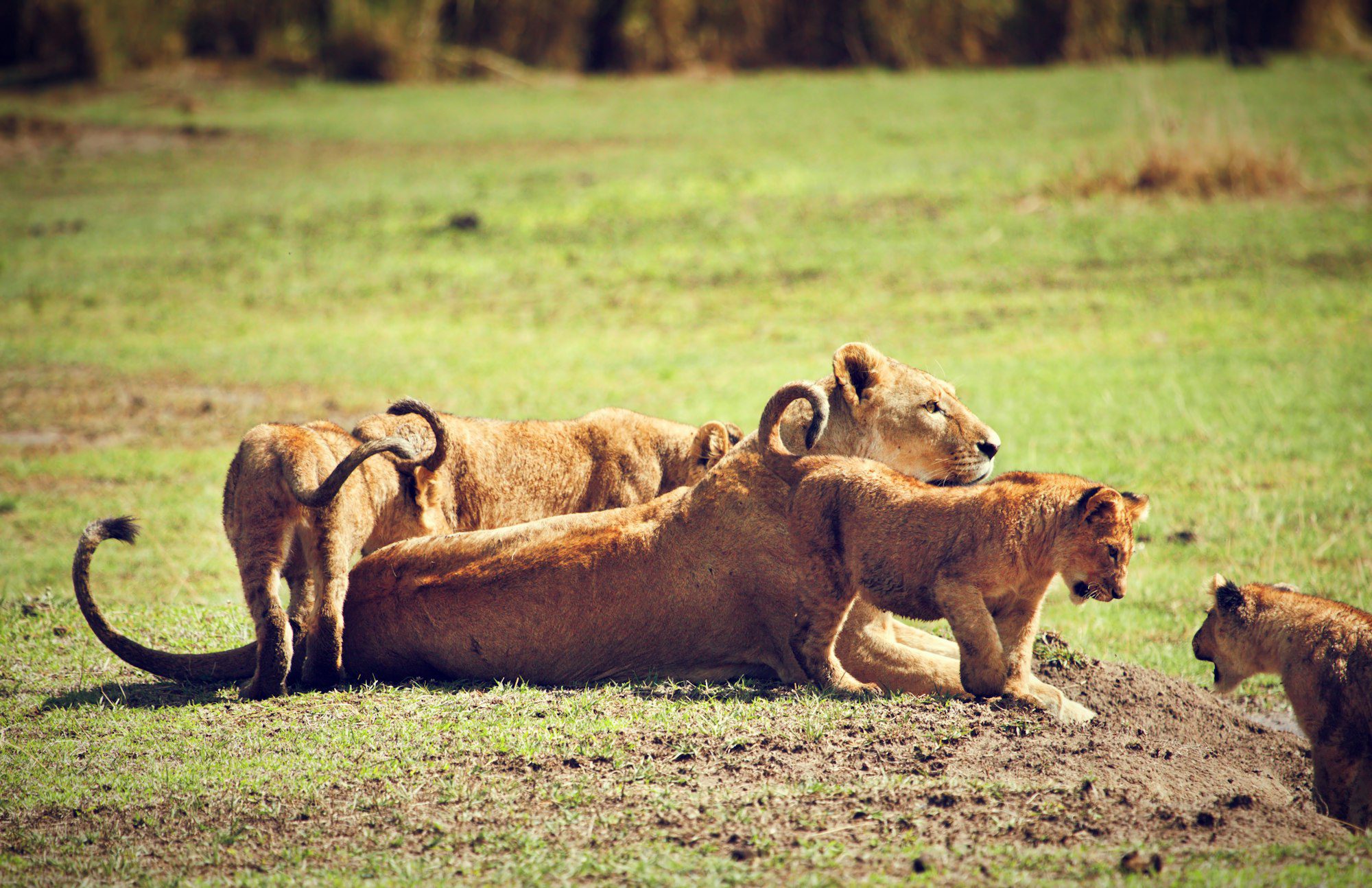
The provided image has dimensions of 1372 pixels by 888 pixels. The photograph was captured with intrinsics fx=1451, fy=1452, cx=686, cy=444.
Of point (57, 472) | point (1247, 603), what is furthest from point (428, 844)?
point (57, 472)

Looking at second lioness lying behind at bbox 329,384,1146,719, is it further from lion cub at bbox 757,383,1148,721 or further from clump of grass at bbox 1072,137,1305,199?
clump of grass at bbox 1072,137,1305,199

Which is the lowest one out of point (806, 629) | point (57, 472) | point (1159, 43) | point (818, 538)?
point (57, 472)

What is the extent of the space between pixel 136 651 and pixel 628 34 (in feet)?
73.9

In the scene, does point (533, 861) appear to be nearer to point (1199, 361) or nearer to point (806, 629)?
point (806, 629)

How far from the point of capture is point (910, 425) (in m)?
6.51

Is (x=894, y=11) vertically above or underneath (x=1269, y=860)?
above

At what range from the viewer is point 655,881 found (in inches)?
165

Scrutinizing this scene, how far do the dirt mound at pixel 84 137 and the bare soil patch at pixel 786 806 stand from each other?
1971cm

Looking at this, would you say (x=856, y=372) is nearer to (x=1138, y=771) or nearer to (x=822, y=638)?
(x=822, y=638)

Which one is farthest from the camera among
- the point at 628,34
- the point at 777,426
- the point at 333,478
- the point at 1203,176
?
the point at 628,34

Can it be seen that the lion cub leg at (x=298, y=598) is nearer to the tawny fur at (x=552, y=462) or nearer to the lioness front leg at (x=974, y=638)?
the tawny fur at (x=552, y=462)

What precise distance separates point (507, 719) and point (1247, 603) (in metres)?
2.86

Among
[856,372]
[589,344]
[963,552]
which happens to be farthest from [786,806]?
[589,344]

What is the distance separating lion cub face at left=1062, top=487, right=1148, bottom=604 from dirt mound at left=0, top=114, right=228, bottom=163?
20.3 metres
